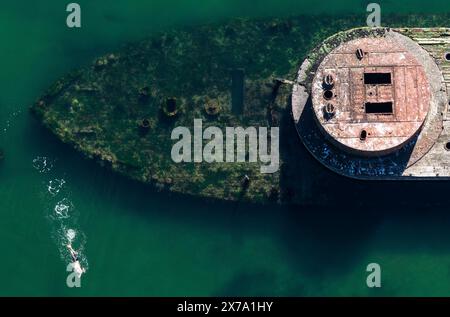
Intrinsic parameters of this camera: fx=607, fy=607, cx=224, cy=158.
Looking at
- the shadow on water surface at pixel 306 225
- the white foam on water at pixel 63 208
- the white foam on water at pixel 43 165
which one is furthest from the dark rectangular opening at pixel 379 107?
the white foam on water at pixel 43 165

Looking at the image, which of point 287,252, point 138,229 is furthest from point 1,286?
point 287,252

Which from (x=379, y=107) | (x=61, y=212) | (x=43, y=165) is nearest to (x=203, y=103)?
(x=379, y=107)

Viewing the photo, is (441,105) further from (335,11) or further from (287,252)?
(287,252)

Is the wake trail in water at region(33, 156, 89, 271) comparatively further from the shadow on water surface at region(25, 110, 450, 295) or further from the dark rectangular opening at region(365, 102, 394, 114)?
the dark rectangular opening at region(365, 102, 394, 114)

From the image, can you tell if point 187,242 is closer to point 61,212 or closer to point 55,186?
A: point 61,212

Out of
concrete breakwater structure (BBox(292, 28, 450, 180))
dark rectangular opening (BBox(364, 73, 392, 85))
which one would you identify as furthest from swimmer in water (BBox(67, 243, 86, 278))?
dark rectangular opening (BBox(364, 73, 392, 85))

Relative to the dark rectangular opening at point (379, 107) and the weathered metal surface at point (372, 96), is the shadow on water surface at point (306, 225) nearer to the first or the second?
the weathered metal surface at point (372, 96)
